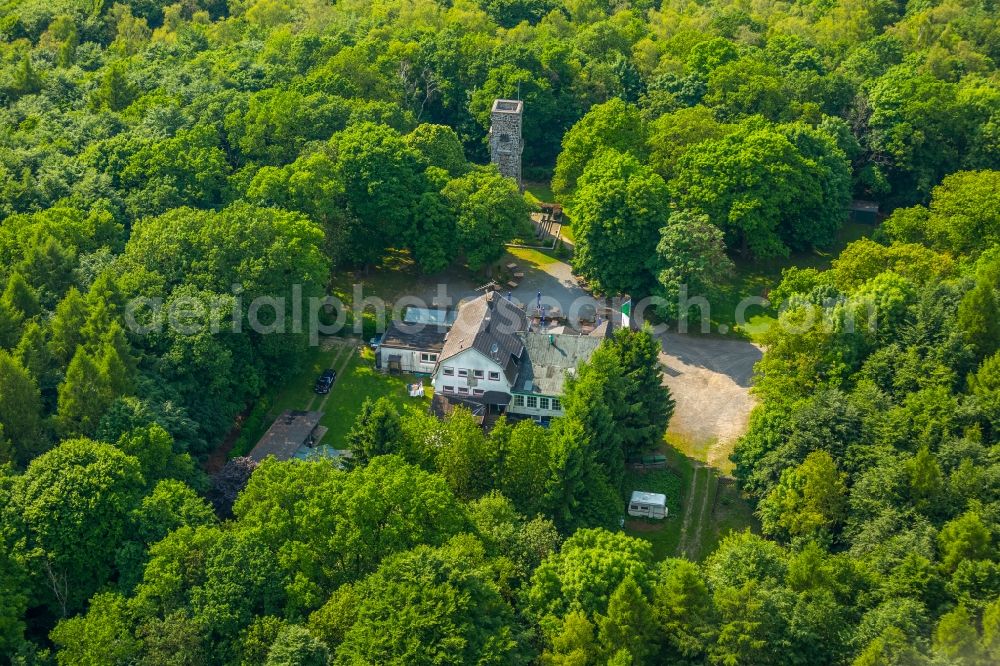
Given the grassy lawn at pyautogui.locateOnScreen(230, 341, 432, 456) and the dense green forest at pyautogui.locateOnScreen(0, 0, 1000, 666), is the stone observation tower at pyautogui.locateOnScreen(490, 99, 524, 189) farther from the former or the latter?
the grassy lawn at pyautogui.locateOnScreen(230, 341, 432, 456)

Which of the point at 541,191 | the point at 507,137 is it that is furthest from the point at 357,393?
the point at 541,191

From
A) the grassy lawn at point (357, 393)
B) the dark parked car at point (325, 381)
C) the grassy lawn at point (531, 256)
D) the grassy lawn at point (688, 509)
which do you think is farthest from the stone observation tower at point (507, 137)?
the grassy lawn at point (688, 509)

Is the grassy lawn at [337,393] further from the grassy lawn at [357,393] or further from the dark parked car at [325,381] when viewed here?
the dark parked car at [325,381]

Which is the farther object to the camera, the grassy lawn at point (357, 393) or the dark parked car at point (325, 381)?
the dark parked car at point (325, 381)

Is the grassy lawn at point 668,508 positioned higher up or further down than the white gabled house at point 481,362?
further down

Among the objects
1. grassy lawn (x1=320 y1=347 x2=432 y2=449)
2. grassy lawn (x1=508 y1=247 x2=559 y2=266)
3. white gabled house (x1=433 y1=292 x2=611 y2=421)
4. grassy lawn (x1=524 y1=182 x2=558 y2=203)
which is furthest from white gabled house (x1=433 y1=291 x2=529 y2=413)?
grassy lawn (x1=524 y1=182 x2=558 y2=203)

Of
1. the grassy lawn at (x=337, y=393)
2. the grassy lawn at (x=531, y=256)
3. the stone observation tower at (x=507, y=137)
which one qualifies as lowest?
the grassy lawn at (x=337, y=393)

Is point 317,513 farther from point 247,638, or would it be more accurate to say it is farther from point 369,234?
point 369,234
